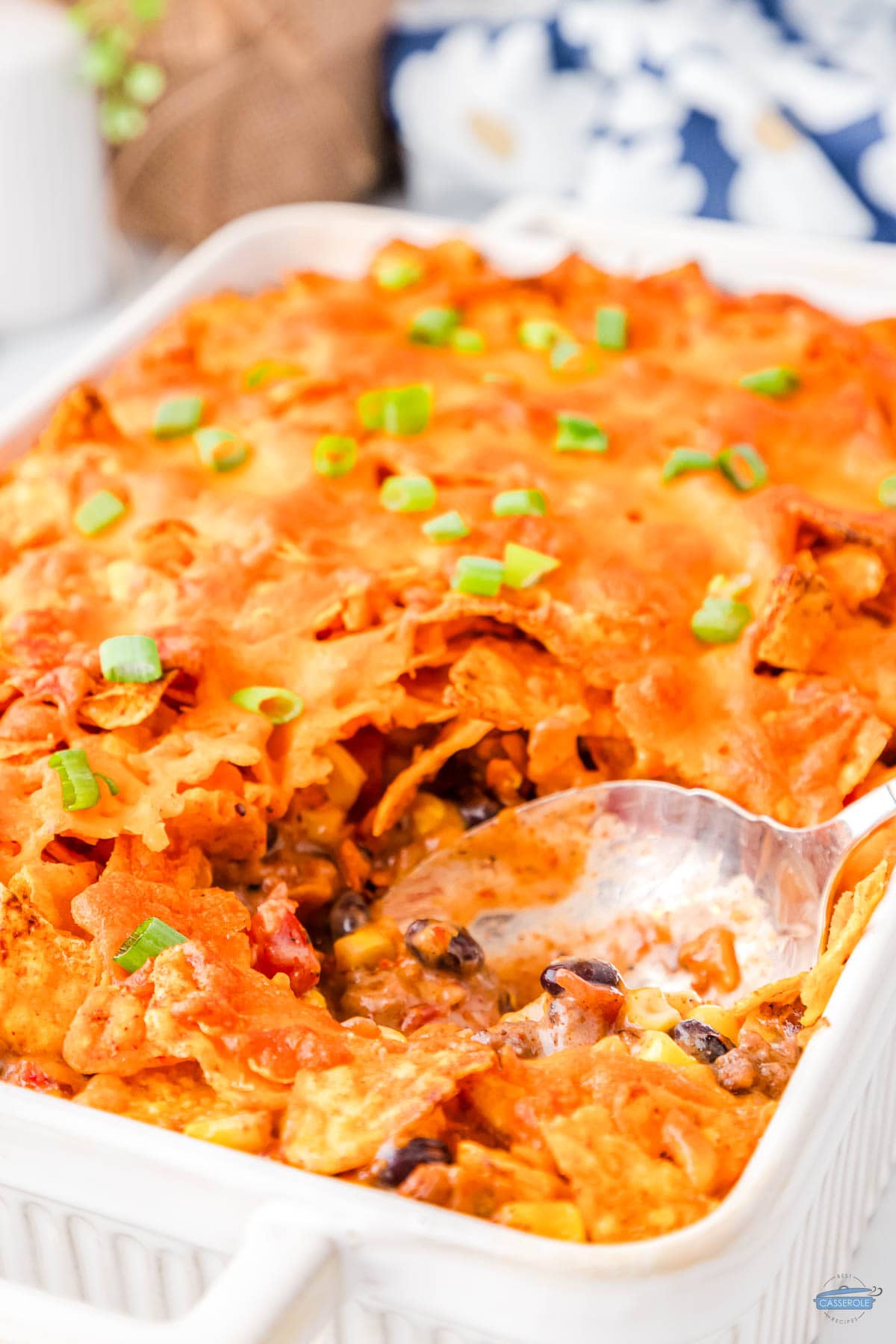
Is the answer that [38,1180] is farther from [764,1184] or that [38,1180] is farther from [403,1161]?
[764,1184]

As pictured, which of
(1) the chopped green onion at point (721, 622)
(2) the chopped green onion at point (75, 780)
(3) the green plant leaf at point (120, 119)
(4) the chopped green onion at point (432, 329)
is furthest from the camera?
(3) the green plant leaf at point (120, 119)

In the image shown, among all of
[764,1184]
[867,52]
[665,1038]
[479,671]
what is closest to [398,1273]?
[764,1184]

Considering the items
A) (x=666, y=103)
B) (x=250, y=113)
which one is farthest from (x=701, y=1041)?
(x=250, y=113)

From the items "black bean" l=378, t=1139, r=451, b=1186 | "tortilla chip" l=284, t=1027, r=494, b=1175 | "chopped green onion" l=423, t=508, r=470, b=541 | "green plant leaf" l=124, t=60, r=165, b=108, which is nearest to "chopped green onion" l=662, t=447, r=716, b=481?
"chopped green onion" l=423, t=508, r=470, b=541

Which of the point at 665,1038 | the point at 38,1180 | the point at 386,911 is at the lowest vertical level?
the point at 386,911

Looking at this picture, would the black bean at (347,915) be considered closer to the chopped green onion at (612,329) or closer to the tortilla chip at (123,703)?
the tortilla chip at (123,703)

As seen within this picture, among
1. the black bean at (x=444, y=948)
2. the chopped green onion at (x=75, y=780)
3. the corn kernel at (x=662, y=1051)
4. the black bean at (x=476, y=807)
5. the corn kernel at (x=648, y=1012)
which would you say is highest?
the chopped green onion at (x=75, y=780)

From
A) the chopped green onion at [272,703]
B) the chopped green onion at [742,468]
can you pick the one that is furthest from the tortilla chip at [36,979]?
the chopped green onion at [742,468]
